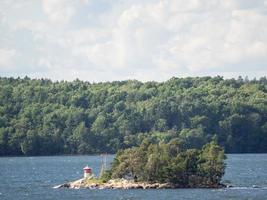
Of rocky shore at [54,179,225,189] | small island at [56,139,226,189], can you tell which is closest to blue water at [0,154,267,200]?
rocky shore at [54,179,225,189]

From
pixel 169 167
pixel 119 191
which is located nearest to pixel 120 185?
pixel 119 191

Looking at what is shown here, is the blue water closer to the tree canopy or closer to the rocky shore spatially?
the rocky shore

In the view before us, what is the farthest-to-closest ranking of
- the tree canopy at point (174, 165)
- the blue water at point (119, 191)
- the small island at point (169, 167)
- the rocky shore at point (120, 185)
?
1. the rocky shore at point (120, 185)
2. the small island at point (169, 167)
3. the tree canopy at point (174, 165)
4. the blue water at point (119, 191)

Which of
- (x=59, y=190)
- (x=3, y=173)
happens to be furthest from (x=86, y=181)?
(x=3, y=173)

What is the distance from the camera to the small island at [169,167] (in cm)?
12462

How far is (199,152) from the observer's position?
12812 cm

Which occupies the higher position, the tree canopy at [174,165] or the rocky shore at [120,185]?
the tree canopy at [174,165]

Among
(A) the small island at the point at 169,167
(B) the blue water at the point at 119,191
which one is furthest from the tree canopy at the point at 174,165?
(B) the blue water at the point at 119,191

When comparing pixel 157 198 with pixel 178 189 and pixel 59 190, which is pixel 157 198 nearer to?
pixel 178 189

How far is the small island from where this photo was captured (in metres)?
125

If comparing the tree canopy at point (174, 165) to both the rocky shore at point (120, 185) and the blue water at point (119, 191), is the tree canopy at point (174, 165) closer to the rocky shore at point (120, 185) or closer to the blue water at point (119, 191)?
the rocky shore at point (120, 185)

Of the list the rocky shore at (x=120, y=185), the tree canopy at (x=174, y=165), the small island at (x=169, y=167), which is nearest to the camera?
the tree canopy at (x=174, y=165)

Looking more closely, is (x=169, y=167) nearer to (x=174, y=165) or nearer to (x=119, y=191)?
(x=174, y=165)

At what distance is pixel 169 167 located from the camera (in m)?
124
